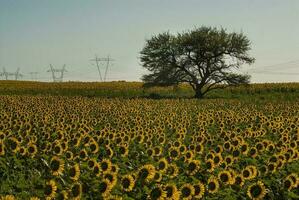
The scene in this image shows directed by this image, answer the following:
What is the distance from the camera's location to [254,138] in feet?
44.5

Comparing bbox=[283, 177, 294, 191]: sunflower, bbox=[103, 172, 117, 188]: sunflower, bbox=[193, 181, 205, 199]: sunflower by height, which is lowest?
bbox=[283, 177, 294, 191]: sunflower

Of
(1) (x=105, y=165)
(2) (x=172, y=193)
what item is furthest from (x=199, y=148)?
(2) (x=172, y=193)

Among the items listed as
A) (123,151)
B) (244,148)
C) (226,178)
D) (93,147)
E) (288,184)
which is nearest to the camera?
(226,178)

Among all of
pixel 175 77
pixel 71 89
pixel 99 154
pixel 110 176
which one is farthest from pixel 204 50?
pixel 110 176

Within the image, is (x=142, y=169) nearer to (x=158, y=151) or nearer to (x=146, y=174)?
(x=146, y=174)

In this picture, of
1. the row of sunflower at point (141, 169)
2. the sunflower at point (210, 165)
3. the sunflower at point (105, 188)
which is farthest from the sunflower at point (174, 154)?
the sunflower at point (105, 188)

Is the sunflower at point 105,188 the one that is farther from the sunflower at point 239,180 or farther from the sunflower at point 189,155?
the sunflower at point 189,155

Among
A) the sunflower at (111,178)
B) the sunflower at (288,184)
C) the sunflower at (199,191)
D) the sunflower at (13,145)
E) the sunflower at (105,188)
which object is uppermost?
the sunflower at (13,145)

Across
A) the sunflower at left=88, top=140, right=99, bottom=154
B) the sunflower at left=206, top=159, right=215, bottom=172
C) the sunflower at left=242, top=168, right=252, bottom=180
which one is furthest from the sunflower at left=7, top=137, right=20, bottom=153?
the sunflower at left=242, top=168, right=252, bottom=180

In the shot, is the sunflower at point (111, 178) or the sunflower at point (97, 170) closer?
the sunflower at point (111, 178)

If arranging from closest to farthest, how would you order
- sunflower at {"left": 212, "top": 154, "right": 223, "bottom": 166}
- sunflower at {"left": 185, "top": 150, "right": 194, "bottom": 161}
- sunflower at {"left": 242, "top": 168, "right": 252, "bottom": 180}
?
sunflower at {"left": 242, "top": 168, "right": 252, "bottom": 180} < sunflower at {"left": 212, "top": 154, "right": 223, "bottom": 166} < sunflower at {"left": 185, "top": 150, "right": 194, "bottom": 161}

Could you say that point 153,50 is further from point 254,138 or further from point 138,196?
point 138,196

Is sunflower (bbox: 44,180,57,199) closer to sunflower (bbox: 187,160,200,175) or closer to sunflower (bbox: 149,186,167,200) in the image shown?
sunflower (bbox: 149,186,167,200)

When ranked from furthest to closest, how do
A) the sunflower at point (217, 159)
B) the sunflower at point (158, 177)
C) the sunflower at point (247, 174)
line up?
the sunflower at point (217, 159) < the sunflower at point (247, 174) < the sunflower at point (158, 177)
